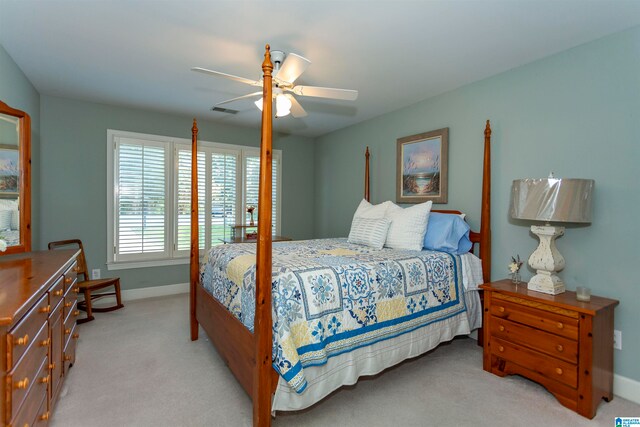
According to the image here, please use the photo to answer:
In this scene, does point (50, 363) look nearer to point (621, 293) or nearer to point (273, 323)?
point (273, 323)

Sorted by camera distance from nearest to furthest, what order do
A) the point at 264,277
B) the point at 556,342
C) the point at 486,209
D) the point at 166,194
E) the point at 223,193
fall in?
the point at 264,277 < the point at 556,342 < the point at 486,209 < the point at 166,194 < the point at 223,193

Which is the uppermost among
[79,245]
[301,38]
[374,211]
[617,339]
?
[301,38]

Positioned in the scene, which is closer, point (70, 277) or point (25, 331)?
point (25, 331)

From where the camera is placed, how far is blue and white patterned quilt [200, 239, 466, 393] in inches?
70.8

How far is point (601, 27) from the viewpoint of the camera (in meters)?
2.19

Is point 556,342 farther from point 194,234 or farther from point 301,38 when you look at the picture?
point 194,234

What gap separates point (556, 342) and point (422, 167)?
2.13 metres

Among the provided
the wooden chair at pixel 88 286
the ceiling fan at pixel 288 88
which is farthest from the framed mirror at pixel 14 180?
the ceiling fan at pixel 288 88

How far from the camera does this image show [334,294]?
201cm

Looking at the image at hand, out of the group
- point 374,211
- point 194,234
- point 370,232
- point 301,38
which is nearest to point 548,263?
point 370,232

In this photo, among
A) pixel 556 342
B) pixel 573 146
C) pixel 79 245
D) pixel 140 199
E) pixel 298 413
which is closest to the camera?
pixel 298 413

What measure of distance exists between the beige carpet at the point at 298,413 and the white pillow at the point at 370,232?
1101mm

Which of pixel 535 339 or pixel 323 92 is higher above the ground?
pixel 323 92

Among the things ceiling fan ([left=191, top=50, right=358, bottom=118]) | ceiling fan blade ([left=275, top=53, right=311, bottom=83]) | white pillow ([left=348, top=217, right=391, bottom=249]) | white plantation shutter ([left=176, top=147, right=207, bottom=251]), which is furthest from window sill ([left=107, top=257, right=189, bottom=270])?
ceiling fan blade ([left=275, top=53, right=311, bottom=83])
